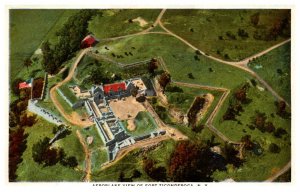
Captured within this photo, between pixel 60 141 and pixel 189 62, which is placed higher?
pixel 189 62

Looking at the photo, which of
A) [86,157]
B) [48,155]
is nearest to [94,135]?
[86,157]

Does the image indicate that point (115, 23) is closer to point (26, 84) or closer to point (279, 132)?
point (26, 84)

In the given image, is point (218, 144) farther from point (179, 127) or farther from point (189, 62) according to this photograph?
point (189, 62)

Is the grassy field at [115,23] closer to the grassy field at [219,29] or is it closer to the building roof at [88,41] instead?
the building roof at [88,41]

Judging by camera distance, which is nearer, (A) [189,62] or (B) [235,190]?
(B) [235,190]

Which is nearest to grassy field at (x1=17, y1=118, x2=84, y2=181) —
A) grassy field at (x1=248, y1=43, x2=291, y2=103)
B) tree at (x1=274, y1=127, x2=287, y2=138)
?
tree at (x1=274, y1=127, x2=287, y2=138)
